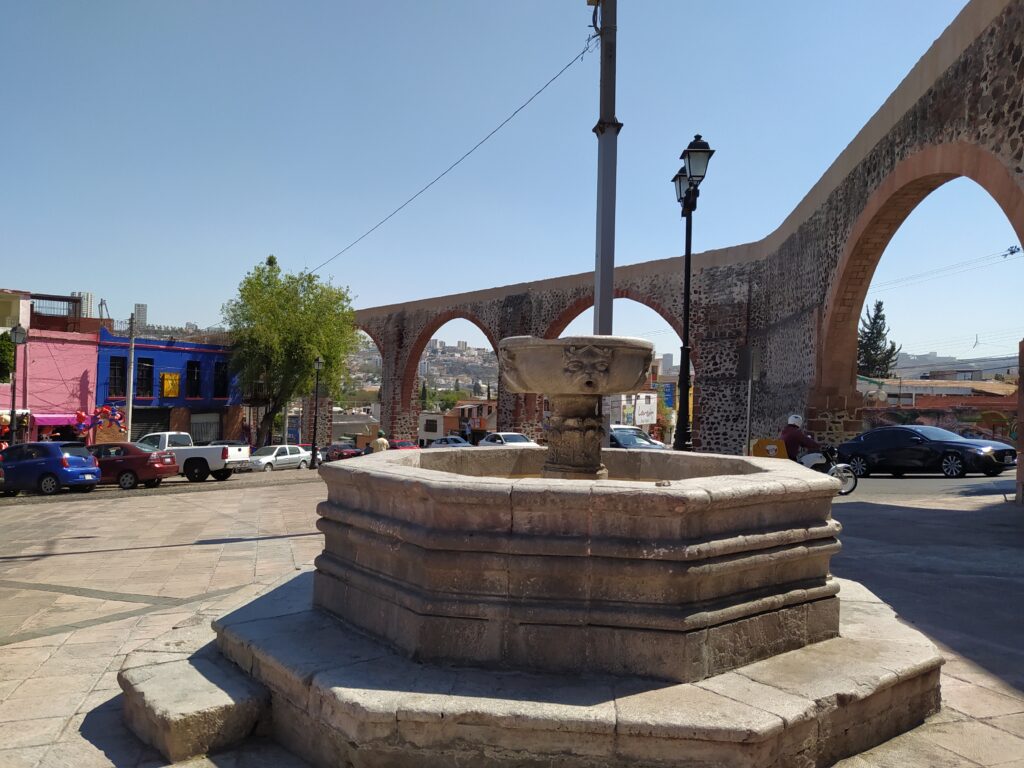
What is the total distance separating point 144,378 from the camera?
2933 cm

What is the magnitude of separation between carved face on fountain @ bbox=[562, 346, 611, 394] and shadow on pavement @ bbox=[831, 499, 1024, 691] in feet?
7.29

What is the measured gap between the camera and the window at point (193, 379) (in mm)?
31031

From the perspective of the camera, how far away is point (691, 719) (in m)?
2.24

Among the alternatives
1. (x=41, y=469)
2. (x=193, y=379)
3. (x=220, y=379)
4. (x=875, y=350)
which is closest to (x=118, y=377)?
(x=193, y=379)

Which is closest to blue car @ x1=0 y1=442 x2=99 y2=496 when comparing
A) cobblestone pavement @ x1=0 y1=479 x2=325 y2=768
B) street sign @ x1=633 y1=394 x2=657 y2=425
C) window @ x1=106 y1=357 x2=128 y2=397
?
cobblestone pavement @ x1=0 y1=479 x2=325 y2=768

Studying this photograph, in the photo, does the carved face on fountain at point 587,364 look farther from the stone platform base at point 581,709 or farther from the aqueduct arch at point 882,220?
the aqueduct arch at point 882,220

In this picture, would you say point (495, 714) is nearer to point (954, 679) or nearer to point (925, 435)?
point (954, 679)

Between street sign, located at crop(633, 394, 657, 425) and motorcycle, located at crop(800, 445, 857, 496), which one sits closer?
motorcycle, located at crop(800, 445, 857, 496)

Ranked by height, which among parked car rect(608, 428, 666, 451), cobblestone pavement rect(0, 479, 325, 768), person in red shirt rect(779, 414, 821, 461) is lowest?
cobblestone pavement rect(0, 479, 325, 768)

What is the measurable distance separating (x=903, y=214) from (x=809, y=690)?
11493 millimetres

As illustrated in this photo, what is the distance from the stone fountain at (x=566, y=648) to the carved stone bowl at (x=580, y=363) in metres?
1.27

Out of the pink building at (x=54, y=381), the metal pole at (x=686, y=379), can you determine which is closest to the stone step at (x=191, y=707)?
the metal pole at (x=686, y=379)

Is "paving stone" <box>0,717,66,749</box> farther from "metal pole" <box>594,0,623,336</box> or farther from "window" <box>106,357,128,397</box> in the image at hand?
"window" <box>106,357,128,397</box>

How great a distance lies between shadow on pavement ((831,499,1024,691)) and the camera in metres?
3.77
